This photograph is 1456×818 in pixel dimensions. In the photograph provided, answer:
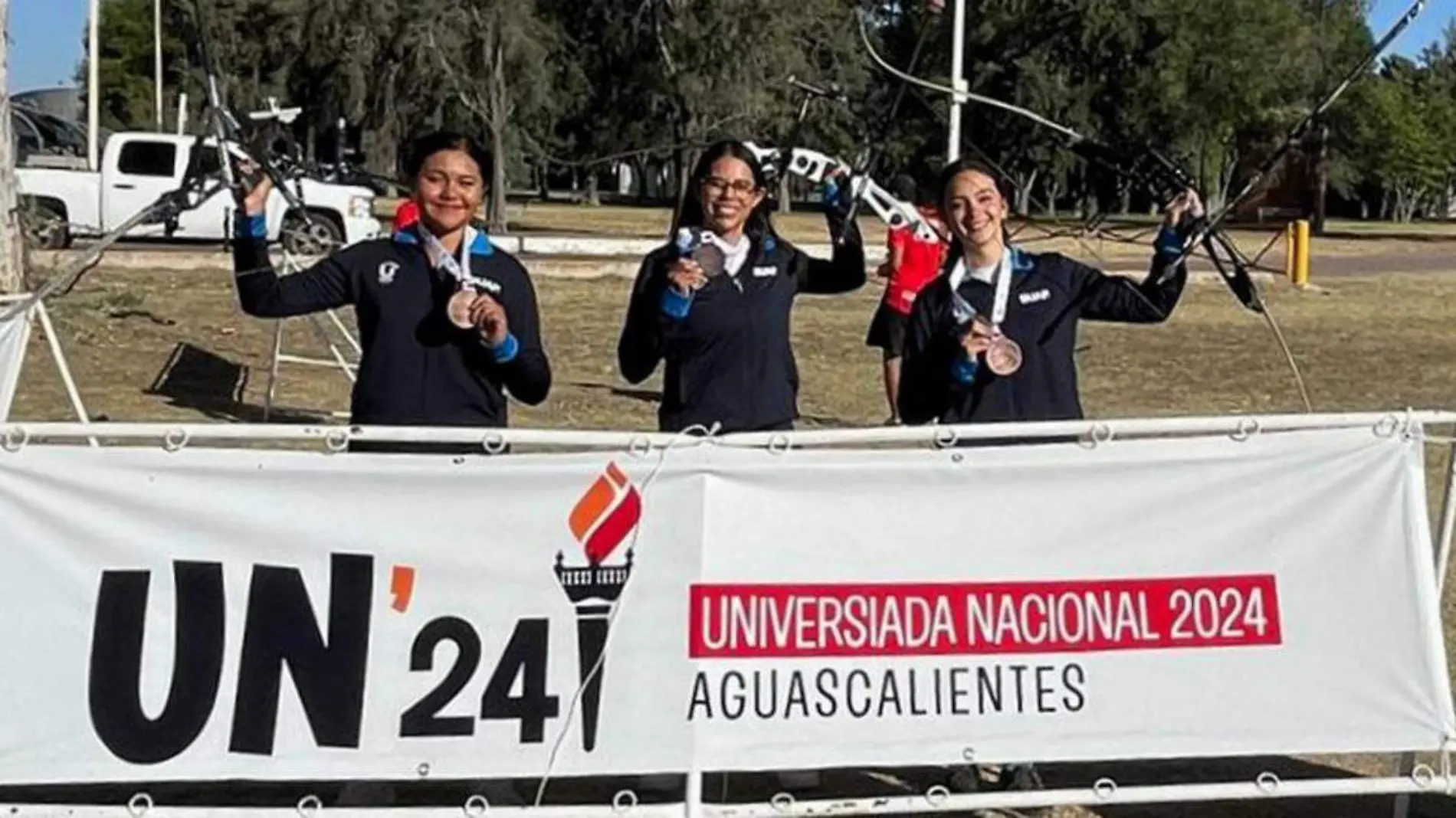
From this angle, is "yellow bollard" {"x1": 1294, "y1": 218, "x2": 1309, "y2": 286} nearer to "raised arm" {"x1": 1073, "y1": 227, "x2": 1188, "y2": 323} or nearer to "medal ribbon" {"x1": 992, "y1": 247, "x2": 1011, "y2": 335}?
"raised arm" {"x1": 1073, "y1": 227, "x2": 1188, "y2": 323}

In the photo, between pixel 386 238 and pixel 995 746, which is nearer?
pixel 995 746

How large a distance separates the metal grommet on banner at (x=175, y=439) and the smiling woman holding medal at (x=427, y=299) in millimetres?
531

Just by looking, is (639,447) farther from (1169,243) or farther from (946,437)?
(1169,243)

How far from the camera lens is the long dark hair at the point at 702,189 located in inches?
210

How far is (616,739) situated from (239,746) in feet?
3.02

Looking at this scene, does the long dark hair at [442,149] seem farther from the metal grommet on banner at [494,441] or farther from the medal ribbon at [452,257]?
the metal grommet on banner at [494,441]

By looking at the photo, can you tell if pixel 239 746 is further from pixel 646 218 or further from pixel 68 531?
pixel 646 218

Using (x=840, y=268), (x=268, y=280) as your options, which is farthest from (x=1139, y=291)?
(x=268, y=280)

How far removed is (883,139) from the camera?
7.03 metres

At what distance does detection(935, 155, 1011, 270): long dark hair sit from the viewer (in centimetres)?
528

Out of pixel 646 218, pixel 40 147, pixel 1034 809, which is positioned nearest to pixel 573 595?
pixel 1034 809

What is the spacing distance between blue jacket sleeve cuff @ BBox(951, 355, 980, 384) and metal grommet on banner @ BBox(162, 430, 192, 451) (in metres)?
2.06

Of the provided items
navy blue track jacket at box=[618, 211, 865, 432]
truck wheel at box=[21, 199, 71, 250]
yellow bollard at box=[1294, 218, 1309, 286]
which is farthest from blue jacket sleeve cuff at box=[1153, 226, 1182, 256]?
yellow bollard at box=[1294, 218, 1309, 286]

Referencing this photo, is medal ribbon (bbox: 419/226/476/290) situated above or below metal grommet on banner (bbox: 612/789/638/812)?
above
